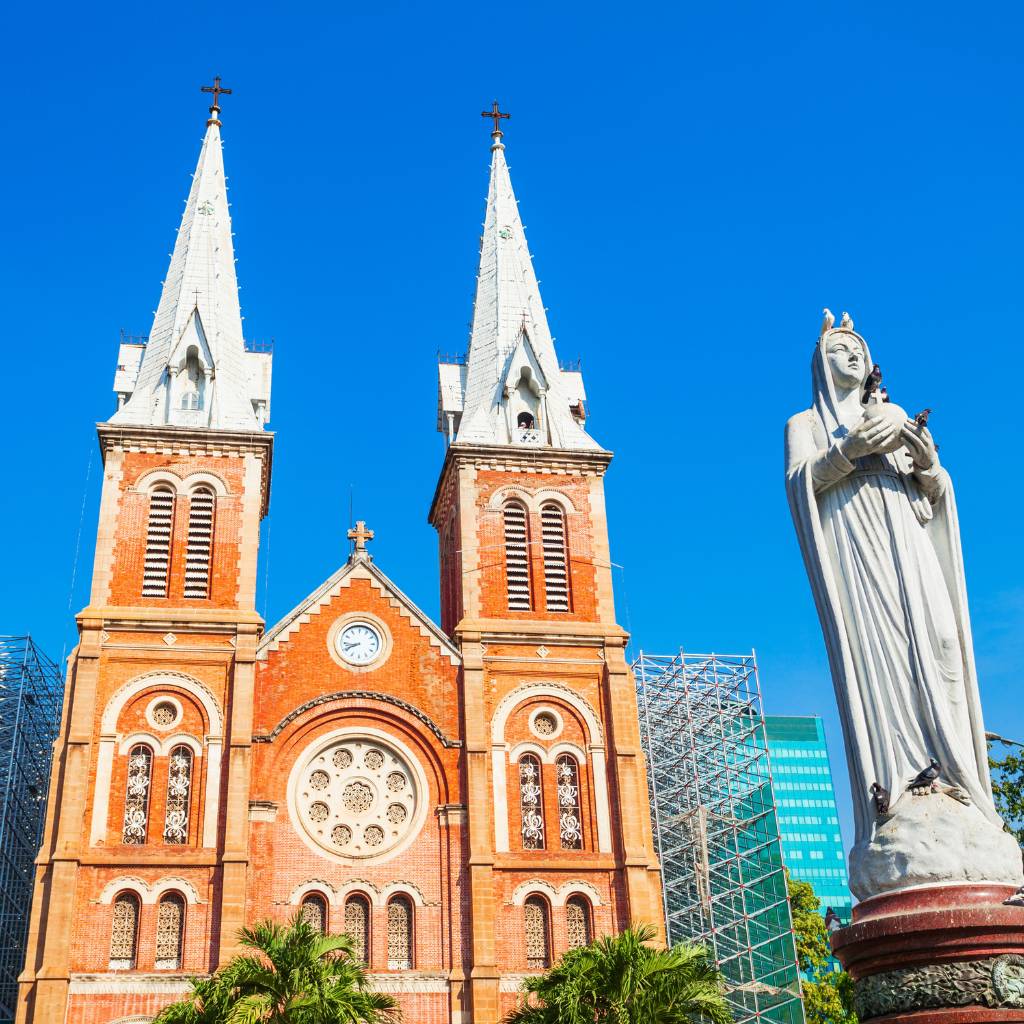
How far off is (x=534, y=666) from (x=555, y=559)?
3213 millimetres

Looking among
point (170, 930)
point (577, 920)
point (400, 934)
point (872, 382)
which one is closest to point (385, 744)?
point (400, 934)

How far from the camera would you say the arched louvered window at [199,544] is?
33.7 metres

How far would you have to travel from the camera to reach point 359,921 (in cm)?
3034

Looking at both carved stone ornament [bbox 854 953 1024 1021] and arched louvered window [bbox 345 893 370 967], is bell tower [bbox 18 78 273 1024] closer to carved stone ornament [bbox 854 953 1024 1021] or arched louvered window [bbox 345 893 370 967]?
arched louvered window [bbox 345 893 370 967]

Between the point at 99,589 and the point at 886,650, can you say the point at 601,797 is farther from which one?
the point at 886,650

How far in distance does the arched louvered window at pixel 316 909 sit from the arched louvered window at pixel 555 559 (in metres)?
9.08

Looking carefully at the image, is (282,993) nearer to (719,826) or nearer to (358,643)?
(358,643)

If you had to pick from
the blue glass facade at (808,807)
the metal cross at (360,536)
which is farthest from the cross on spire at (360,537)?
the blue glass facade at (808,807)

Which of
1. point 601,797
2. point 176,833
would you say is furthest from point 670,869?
point 176,833

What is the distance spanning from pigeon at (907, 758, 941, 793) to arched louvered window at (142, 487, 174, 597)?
2731 centimetres

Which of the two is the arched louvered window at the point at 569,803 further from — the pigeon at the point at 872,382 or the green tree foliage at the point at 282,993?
the pigeon at the point at 872,382

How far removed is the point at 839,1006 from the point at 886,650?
35.3 m

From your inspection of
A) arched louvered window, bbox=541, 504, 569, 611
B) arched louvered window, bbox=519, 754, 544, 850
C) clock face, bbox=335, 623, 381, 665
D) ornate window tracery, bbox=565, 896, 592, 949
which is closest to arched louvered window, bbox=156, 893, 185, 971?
clock face, bbox=335, 623, 381, 665

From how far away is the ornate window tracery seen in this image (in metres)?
30.5
